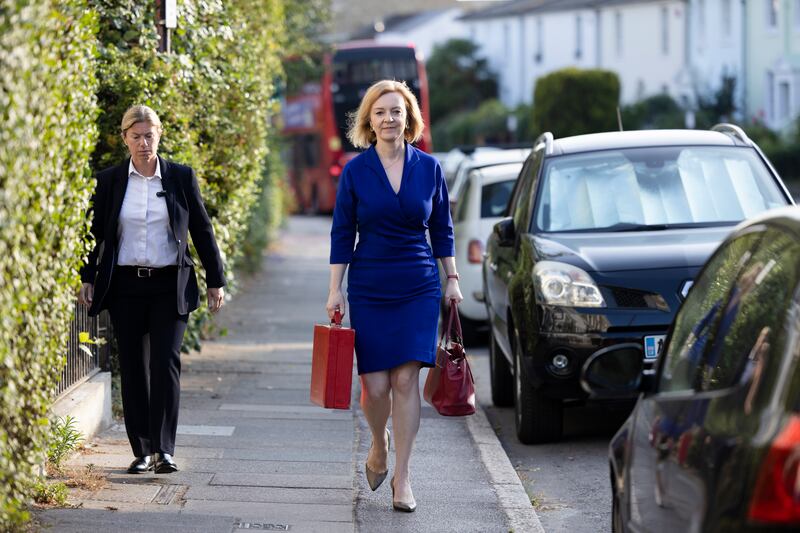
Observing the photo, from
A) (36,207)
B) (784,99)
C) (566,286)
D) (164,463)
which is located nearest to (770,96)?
(784,99)

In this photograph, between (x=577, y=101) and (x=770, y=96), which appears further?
(x=770, y=96)

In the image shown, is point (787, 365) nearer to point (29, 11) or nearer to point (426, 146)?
point (29, 11)

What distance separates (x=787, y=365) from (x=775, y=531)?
0.42 meters

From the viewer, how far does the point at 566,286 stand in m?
8.07

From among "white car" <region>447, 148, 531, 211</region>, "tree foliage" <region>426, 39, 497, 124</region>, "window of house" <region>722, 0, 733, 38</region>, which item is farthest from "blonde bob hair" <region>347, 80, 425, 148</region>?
"tree foliage" <region>426, 39, 497, 124</region>

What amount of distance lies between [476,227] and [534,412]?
5.01 meters

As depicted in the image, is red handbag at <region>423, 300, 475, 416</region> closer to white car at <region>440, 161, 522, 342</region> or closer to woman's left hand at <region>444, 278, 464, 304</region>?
woman's left hand at <region>444, 278, 464, 304</region>

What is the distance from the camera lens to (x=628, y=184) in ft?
30.0

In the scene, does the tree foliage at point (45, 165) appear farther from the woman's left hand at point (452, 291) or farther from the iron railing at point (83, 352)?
the woman's left hand at point (452, 291)

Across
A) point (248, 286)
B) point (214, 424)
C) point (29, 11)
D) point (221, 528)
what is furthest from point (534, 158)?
point (248, 286)

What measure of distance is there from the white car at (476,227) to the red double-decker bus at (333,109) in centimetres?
1776

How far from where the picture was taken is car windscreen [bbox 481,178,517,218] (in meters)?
13.5

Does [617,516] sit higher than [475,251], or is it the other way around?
[475,251]

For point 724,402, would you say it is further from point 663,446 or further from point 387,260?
point 387,260
